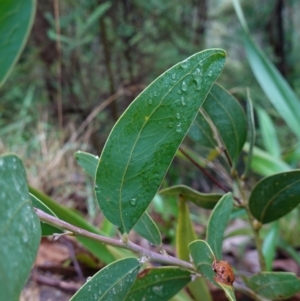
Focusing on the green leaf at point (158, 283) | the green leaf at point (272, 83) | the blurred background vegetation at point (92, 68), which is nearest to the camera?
the green leaf at point (158, 283)

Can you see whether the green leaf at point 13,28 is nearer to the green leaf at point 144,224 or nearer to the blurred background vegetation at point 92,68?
the green leaf at point 144,224

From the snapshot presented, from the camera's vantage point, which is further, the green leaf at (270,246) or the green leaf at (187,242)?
the green leaf at (270,246)

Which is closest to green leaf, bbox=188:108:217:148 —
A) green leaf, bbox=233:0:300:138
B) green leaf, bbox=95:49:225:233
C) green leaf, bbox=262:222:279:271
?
green leaf, bbox=95:49:225:233

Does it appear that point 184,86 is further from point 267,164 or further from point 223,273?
point 267,164

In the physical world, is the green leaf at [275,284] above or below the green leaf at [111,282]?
below

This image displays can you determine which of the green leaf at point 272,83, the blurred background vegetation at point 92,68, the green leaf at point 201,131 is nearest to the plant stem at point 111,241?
the green leaf at point 201,131

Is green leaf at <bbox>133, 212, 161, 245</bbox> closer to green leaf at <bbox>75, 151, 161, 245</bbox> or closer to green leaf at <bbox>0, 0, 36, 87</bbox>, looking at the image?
green leaf at <bbox>75, 151, 161, 245</bbox>

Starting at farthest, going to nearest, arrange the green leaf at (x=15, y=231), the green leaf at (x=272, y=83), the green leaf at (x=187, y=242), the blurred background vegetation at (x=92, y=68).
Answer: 1. the blurred background vegetation at (x=92, y=68)
2. the green leaf at (x=272, y=83)
3. the green leaf at (x=187, y=242)
4. the green leaf at (x=15, y=231)
